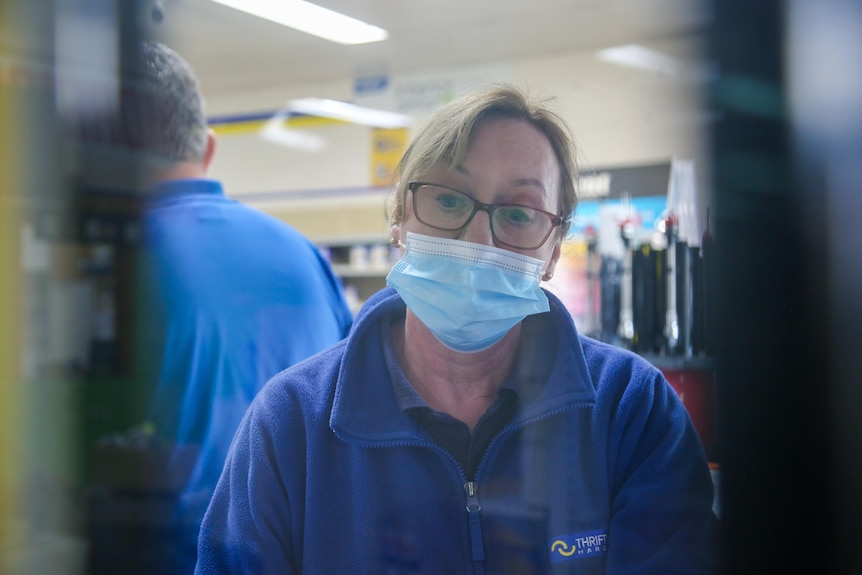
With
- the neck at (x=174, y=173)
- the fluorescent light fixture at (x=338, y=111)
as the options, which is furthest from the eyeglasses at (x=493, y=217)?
the neck at (x=174, y=173)

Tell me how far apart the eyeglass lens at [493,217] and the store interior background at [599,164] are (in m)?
0.19

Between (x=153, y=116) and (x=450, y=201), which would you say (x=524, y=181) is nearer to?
(x=450, y=201)

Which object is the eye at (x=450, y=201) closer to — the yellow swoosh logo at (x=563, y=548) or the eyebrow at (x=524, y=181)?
the eyebrow at (x=524, y=181)

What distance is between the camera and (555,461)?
110 centimetres

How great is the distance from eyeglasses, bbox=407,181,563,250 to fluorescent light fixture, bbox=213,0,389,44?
1.32 ft

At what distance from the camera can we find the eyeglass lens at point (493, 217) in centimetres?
107

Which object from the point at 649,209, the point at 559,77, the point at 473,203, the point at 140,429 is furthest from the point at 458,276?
the point at 140,429

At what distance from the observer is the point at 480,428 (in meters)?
1.15

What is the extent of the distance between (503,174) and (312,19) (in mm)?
511

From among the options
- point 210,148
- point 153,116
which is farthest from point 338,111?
point 153,116

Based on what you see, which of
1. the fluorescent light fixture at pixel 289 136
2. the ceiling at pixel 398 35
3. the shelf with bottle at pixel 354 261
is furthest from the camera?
the shelf with bottle at pixel 354 261

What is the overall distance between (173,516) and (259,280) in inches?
19.6

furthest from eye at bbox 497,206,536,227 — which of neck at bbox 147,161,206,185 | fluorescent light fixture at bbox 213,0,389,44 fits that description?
neck at bbox 147,161,206,185

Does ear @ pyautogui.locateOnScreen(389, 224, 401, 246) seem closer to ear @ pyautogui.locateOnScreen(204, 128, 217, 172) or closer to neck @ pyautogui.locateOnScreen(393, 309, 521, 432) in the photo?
neck @ pyautogui.locateOnScreen(393, 309, 521, 432)
